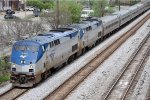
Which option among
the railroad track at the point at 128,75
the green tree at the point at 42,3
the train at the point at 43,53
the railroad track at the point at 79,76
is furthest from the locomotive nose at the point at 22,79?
the green tree at the point at 42,3

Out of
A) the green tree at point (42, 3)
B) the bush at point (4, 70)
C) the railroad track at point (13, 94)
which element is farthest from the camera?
the green tree at point (42, 3)

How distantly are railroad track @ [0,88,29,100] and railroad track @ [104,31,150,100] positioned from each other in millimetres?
5851

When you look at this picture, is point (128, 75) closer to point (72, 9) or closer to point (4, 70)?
point (4, 70)

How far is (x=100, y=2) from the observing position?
290 feet

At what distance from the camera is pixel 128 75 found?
30.7 metres

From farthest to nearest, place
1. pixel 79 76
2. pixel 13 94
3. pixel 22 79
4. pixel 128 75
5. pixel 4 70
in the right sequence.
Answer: pixel 4 70 → pixel 128 75 → pixel 79 76 → pixel 22 79 → pixel 13 94

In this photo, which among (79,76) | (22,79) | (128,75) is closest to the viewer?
(22,79)

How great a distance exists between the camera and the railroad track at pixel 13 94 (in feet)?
80.4

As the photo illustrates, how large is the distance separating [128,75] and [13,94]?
1008 cm

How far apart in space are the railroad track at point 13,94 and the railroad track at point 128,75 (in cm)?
585

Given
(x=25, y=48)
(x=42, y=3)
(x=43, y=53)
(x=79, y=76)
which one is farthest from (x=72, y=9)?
(x=25, y=48)

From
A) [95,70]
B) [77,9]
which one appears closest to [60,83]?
[95,70]

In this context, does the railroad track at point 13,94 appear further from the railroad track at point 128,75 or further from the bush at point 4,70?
the railroad track at point 128,75

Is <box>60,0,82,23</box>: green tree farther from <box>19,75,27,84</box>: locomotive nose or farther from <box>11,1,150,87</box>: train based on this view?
<box>19,75,27,84</box>: locomotive nose
